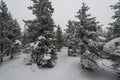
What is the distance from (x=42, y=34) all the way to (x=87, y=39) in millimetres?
6417

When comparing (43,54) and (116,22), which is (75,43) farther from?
(116,22)

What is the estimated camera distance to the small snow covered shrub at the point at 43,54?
1498 cm

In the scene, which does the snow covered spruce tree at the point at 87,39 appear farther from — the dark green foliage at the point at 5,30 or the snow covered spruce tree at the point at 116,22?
the dark green foliage at the point at 5,30

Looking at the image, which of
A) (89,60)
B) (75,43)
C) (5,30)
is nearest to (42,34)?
(75,43)

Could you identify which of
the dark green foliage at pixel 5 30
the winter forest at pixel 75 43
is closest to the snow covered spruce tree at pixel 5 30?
the dark green foliage at pixel 5 30

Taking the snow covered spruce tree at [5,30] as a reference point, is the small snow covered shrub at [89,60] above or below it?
below

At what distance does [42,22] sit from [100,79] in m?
10.8

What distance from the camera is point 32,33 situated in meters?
16.1

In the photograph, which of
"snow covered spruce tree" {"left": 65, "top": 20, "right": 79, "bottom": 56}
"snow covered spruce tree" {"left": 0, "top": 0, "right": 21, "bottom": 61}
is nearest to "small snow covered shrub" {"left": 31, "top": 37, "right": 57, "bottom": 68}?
"snow covered spruce tree" {"left": 65, "top": 20, "right": 79, "bottom": 56}

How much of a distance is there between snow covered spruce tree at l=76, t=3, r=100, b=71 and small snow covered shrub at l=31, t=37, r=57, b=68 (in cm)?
414

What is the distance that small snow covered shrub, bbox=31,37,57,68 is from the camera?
590 inches

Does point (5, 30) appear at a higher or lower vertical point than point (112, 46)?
higher

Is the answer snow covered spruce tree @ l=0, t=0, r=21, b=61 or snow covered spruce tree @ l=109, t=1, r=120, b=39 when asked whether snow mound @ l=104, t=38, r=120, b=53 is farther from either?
snow covered spruce tree @ l=0, t=0, r=21, b=61

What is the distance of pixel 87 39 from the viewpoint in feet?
50.3
